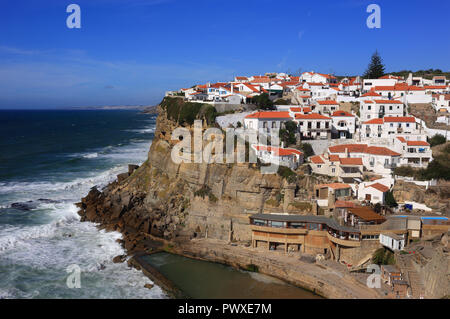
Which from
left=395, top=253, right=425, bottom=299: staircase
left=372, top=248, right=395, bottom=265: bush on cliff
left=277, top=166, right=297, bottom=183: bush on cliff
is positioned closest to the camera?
left=395, top=253, right=425, bottom=299: staircase

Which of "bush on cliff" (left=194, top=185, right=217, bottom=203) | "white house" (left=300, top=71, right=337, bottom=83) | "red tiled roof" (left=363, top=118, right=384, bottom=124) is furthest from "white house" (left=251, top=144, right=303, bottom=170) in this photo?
"white house" (left=300, top=71, right=337, bottom=83)

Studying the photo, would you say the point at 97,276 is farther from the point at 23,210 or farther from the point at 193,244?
the point at 23,210

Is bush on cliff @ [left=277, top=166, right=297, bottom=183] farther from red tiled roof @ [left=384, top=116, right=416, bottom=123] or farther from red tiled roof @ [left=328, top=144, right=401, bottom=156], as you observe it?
red tiled roof @ [left=384, top=116, right=416, bottom=123]

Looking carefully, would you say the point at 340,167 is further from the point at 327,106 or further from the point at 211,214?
the point at 327,106

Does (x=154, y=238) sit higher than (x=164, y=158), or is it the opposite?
(x=164, y=158)

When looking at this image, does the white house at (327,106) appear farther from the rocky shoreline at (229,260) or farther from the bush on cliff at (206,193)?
the rocky shoreline at (229,260)
